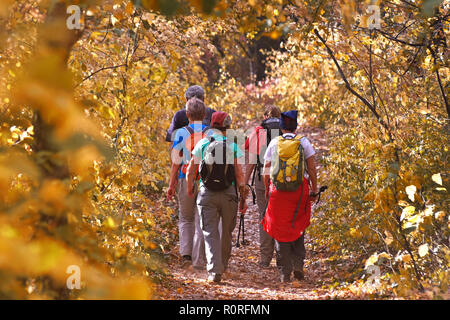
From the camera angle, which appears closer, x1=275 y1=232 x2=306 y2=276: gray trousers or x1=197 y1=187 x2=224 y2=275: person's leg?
x1=197 y1=187 x2=224 y2=275: person's leg

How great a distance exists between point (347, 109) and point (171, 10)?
18.9 ft

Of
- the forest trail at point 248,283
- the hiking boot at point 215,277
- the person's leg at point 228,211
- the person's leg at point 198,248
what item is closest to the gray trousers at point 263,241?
the forest trail at point 248,283

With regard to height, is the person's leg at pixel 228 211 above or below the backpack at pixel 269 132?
below

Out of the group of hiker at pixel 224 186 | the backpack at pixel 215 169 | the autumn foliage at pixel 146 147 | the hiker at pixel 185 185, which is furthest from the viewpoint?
the hiker at pixel 185 185

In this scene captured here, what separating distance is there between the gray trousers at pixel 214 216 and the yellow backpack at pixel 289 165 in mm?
515

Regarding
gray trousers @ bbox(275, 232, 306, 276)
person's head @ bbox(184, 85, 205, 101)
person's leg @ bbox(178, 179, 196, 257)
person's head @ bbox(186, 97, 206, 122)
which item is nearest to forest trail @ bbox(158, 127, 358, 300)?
gray trousers @ bbox(275, 232, 306, 276)

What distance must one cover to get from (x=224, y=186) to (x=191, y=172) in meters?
0.41

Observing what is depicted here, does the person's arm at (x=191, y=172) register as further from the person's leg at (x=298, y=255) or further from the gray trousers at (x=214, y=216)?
the person's leg at (x=298, y=255)

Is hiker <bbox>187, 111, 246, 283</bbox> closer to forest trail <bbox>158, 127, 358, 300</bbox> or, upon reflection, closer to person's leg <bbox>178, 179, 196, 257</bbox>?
forest trail <bbox>158, 127, 358, 300</bbox>

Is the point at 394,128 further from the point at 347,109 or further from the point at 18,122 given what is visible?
the point at 18,122

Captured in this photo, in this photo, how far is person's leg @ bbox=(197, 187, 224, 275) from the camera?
17.7ft

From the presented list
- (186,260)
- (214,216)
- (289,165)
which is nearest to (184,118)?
(214,216)

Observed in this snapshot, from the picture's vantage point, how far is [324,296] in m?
4.80

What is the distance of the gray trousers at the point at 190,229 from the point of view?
601 cm
